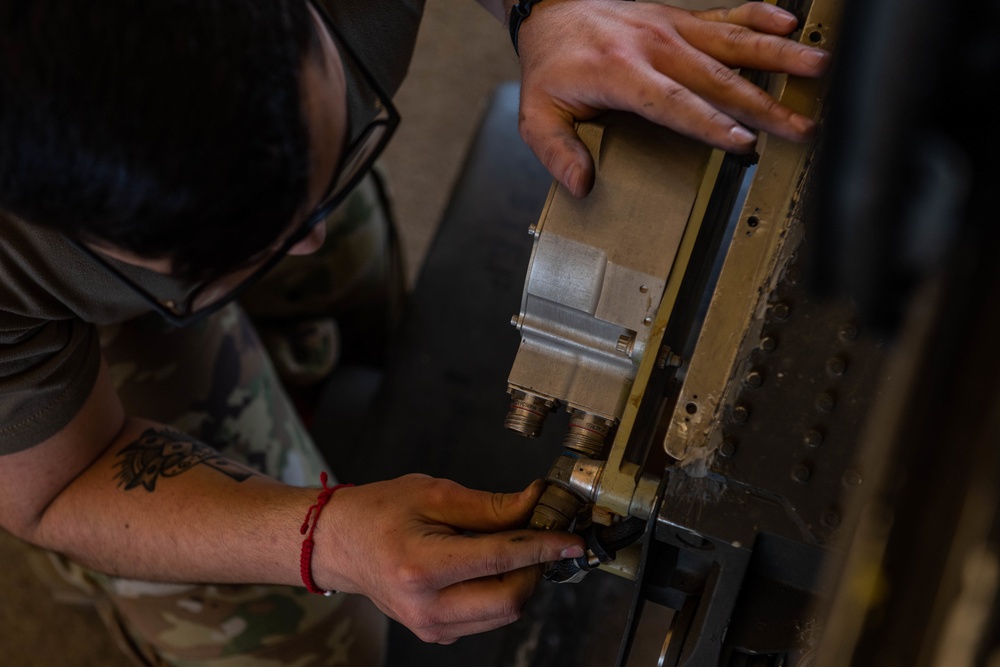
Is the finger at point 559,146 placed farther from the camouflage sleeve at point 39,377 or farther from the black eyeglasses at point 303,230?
the camouflage sleeve at point 39,377

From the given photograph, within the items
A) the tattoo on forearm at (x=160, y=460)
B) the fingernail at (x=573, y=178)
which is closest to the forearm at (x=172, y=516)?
the tattoo on forearm at (x=160, y=460)

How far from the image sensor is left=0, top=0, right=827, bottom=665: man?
1.80ft

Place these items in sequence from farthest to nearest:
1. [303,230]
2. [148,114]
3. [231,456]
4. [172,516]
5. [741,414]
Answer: [231,456], [172,516], [303,230], [741,414], [148,114]

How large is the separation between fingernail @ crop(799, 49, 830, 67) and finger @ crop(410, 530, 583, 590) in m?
0.43

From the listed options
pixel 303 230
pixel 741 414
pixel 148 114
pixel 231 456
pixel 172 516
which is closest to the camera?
pixel 148 114

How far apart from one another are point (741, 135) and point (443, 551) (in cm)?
42

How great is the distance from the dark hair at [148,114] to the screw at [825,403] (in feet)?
1.41

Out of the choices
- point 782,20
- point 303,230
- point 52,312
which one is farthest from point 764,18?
point 52,312

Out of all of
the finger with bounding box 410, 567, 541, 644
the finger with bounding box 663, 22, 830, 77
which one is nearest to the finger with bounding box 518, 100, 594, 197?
the finger with bounding box 663, 22, 830, 77

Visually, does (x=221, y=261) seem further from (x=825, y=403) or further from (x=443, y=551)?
(x=825, y=403)

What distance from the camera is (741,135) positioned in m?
0.68

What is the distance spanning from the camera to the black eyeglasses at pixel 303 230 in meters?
0.74

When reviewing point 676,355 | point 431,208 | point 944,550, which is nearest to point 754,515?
point 676,355

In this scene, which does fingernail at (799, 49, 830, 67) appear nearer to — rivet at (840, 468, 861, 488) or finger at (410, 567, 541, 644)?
rivet at (840, 468, 861, 488)
